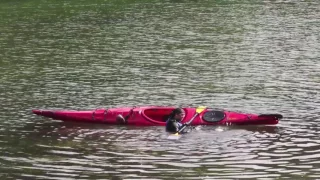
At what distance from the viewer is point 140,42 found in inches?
2249

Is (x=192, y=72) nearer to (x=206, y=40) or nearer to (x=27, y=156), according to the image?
(x=206, y=40)

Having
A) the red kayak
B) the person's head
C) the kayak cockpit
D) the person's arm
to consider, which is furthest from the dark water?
the kayak cockpit

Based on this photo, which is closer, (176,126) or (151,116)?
(176,126)

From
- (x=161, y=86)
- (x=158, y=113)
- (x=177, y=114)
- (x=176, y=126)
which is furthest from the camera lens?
(x=161, y=86)

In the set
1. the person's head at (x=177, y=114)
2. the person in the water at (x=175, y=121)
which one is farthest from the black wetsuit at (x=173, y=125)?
the person's head at (x=177, y=114)

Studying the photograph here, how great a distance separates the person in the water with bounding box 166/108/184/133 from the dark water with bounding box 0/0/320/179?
1.79ft

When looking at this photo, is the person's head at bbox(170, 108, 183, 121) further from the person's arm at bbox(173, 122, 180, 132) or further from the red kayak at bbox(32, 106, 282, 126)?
the person's arm at bbox(173, 122, 180, 132)

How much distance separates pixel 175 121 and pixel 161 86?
10.2m

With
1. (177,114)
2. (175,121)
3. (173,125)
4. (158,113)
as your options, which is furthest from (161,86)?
(173,125)

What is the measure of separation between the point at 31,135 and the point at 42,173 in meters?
6.02

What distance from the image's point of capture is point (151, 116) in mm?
32031

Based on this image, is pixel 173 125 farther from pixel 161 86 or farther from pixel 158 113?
pixel 161 86

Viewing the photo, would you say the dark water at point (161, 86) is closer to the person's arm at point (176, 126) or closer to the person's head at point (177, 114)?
the person's arm at point (176, 126)

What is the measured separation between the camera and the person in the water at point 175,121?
2909 centimetres
